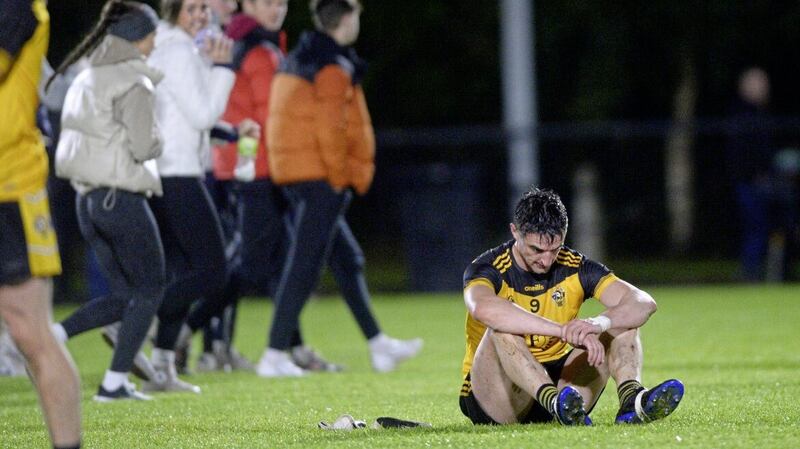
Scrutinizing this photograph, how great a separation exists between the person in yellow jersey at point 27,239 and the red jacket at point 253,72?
485 centimetres

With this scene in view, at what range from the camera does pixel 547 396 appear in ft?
20.9

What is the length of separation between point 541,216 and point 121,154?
103 inches

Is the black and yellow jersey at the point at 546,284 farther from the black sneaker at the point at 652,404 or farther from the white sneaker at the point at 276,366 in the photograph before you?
the white sneaker at the point at 276,366

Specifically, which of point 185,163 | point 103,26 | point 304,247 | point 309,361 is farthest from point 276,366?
point 103,26

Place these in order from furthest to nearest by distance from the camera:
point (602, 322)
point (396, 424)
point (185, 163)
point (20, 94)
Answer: point (185, 163), point (396, 424), point (602, 322), point (20, 94)

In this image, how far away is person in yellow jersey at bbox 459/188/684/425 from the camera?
252 inches

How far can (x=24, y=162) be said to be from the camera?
549 cm

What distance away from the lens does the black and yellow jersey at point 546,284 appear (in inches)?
266

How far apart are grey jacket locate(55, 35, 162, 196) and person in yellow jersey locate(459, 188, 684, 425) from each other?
2184mm

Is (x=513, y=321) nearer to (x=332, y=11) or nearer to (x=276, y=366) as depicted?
(x=276, y=366)

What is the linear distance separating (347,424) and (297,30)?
1682cm

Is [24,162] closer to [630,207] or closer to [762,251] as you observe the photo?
[762,251]

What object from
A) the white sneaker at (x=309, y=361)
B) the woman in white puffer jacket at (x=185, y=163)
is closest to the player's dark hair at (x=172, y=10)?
the woman in white puffer jacket at (x=185, y=163)

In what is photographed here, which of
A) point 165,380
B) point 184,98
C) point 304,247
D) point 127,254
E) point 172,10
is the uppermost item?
point 172,10
